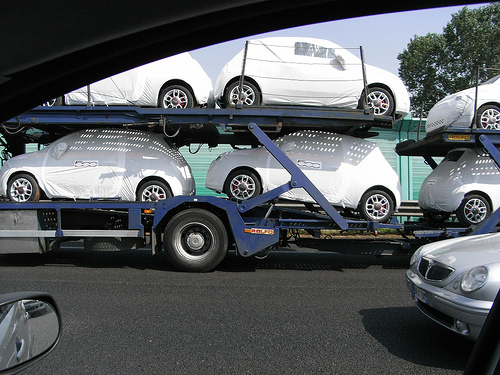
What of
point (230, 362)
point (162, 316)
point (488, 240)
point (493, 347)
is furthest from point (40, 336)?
point (488, 240)

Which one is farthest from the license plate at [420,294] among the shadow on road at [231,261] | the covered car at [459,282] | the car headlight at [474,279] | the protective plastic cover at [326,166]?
the protective plastic cover at [326,166]

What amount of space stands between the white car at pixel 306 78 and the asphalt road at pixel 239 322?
2.97 metres

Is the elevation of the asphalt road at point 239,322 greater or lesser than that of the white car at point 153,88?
lesser

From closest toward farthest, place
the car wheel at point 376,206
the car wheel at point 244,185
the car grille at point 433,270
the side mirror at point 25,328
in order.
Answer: the side mirror at point 25,328, the car grille at point 433,270, the car wheel at point 376,206, the car wheel at point 244,185

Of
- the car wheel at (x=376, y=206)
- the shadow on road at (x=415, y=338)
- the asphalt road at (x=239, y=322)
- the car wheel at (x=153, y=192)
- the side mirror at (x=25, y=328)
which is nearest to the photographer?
the side mirror at (x=25, y=328)

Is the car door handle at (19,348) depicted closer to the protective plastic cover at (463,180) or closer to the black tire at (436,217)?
the protective plastic cover at (463,180)

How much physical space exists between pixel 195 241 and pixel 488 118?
5.43 m

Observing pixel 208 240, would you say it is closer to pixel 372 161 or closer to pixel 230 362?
pixel 372 161

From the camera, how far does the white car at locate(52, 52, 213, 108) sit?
7.72 metres

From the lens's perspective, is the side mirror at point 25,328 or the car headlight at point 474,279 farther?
the car headlight at point 474,279

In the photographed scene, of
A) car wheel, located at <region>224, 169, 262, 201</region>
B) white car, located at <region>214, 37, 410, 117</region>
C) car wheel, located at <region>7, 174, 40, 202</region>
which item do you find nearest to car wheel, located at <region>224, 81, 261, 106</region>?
white car, located at <region>214, 37, 410, 117</region>

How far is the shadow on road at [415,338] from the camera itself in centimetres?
375

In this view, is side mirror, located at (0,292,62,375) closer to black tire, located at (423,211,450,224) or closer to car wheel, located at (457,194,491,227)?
car wheel, located at (457,194,491,227)

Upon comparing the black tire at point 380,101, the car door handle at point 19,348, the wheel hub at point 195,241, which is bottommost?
the wheel hub at point 195,241
